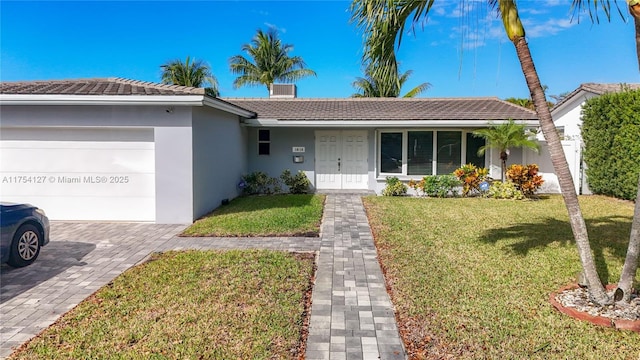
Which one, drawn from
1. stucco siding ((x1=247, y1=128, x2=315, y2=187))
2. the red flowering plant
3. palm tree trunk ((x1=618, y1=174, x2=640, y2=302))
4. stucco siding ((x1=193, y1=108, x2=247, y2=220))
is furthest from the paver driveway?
the red flowering plant

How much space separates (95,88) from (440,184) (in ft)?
36.3

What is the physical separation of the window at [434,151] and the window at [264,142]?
485cm

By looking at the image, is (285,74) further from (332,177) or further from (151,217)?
(151,217)

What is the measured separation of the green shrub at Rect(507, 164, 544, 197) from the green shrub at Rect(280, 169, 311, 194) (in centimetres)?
730

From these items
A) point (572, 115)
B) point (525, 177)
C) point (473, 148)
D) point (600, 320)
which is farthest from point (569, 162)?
point (600, 320)

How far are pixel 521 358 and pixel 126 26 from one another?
50.5ft

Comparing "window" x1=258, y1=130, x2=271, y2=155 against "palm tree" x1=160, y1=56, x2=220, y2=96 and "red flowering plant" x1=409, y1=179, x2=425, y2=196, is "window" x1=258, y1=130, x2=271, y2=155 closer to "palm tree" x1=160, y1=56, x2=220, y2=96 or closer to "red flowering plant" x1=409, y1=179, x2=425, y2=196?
"red flowering plant" x1=409, y1=179, x2=425, y2=196

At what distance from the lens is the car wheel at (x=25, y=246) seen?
18.6 feet

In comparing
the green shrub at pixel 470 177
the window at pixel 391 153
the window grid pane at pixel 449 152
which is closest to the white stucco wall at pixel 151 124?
the window at pixel 391 153

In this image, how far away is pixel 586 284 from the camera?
446 centimetres

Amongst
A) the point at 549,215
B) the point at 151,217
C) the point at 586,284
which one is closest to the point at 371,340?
the point at 586,284

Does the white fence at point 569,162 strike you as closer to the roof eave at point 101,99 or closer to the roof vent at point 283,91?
the roof vent at point 283,91

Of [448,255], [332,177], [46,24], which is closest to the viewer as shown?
[448,255]

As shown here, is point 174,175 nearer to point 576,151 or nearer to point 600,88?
point 576,151
